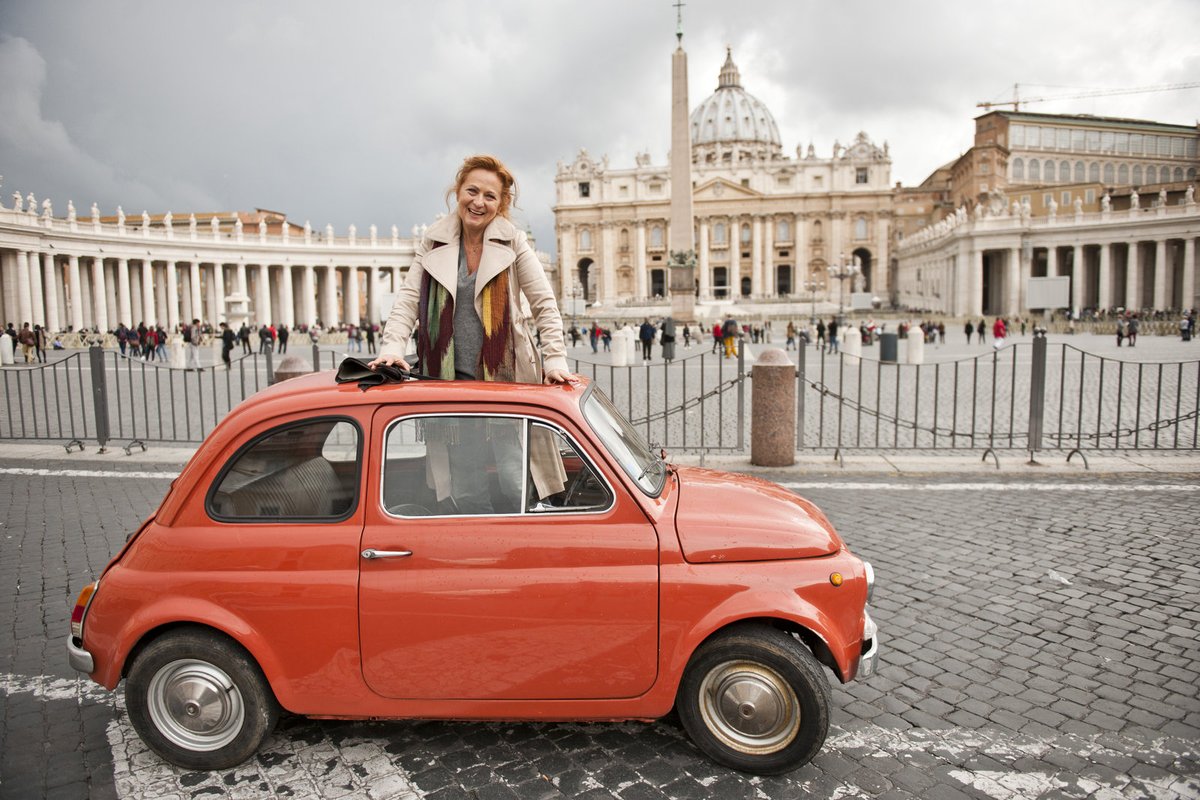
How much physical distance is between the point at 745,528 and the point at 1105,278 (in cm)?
6892

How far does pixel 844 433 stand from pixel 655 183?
304 feet

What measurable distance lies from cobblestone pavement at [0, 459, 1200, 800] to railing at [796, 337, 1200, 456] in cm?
247

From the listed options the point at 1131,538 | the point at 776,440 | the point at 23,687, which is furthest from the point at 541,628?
the point at 776,440

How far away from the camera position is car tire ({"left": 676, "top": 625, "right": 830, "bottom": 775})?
2.96m

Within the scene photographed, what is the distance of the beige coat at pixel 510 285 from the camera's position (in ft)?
12.5

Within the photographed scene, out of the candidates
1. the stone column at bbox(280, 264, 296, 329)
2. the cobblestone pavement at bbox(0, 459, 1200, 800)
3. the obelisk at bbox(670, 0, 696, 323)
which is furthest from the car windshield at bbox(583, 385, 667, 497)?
the stone column at bbox(280, 264, 296, 329)

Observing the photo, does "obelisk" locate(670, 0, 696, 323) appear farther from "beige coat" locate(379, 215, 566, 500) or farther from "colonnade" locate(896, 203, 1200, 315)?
"beige coat" locate(379, 215, 566, 500)

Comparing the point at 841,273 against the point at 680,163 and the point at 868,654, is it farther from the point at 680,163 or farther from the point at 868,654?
the point at 868,654

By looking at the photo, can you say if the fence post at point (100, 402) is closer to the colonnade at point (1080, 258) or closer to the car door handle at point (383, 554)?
the car door handle at point (383, 554)

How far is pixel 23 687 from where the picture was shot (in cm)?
375

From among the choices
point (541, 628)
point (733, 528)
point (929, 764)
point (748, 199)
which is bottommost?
point (929, 764)

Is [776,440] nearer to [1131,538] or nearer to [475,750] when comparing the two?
[1131,538]

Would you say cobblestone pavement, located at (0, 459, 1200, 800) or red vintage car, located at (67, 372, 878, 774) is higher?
red vintage car, located at (67, 372, 878, 774)

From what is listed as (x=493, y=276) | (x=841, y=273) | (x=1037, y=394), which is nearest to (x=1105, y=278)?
(x=841, y=273)
